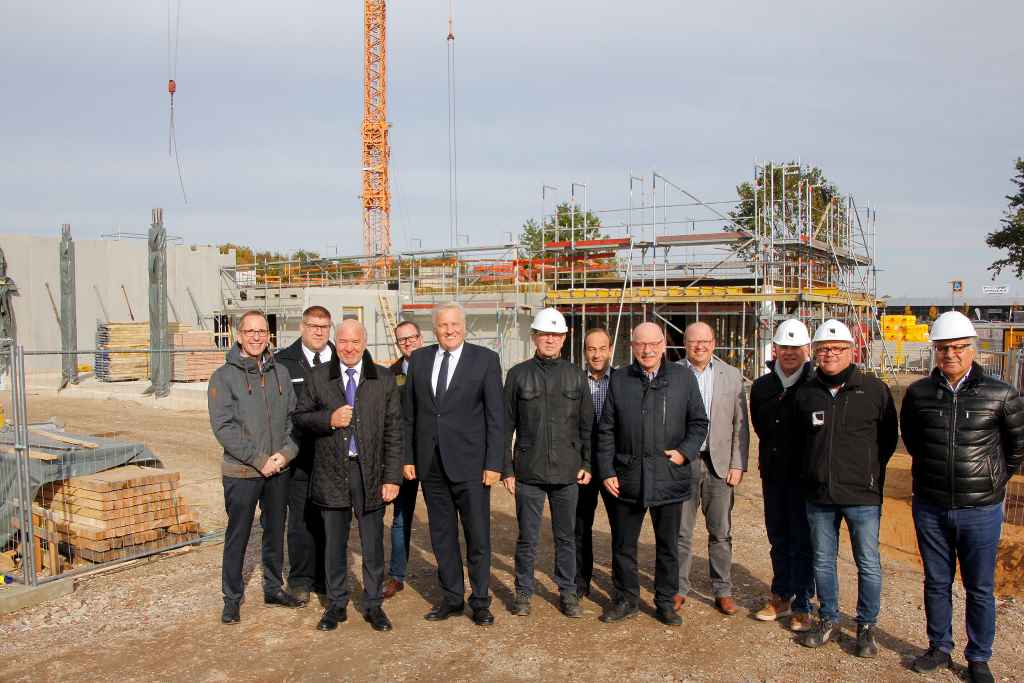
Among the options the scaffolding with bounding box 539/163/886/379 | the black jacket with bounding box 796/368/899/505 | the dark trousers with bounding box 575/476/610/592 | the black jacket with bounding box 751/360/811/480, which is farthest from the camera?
the scaffolding with bounding box 539/163/886/379

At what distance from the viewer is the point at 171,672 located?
4.34m

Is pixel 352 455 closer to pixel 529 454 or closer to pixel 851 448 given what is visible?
pixel 529 454

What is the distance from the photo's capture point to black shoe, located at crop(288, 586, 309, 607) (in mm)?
5301

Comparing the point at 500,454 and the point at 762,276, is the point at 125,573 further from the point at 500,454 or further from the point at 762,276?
the point at 762,276

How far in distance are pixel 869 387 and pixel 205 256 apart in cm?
3040

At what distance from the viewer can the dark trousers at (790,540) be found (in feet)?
15.9

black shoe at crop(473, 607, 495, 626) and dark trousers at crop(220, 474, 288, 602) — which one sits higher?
dark trousers at crop(220, 474, 288, 602)

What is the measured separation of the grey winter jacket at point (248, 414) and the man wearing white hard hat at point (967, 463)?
381 cm

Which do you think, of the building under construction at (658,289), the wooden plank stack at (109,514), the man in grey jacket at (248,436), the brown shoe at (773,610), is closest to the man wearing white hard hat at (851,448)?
the brown shoe at (773,610)

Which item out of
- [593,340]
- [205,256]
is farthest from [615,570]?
[205,256]

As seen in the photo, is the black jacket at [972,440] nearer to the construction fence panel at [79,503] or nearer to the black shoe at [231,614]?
the black shoe at [231,614]

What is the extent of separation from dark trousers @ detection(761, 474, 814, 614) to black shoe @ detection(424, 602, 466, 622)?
209 cm

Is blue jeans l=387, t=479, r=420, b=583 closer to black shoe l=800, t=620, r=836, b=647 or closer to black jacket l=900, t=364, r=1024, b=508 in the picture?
black shoe l=800, t=620, r=836, b=647

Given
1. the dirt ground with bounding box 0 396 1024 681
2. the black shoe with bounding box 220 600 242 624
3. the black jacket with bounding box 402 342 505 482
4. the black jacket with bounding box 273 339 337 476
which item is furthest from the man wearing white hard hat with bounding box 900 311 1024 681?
the black shoe with bounding box 220 600 242 624
